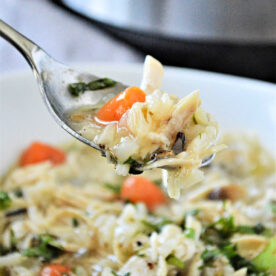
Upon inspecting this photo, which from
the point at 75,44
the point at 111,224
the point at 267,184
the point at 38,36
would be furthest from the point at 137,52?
the point at 111,224

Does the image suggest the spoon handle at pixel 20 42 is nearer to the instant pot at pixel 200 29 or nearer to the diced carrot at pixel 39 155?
the diced carrot at pixel 39 155

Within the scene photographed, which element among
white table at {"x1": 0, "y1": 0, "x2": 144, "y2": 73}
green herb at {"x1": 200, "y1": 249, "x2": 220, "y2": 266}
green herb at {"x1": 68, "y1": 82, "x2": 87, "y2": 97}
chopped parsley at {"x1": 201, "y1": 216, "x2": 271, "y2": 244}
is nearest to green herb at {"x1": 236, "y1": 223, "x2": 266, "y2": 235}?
chopped parsley at {"x1": 201, "y1": 216, "x2": 271, "y2": 244}

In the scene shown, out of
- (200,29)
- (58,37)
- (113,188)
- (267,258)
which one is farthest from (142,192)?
(58,37)

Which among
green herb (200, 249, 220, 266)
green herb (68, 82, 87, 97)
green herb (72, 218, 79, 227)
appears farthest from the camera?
green herb (72, 218, 79, 227)

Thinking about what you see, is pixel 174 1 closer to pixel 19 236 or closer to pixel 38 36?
pixel 38 36

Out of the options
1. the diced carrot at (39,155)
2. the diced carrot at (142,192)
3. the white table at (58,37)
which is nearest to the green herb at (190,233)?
the diced carrot at (142,192)

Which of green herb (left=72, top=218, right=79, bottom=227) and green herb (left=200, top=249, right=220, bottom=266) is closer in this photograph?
green herb (left=200, top=249, right=220, bottom=266)

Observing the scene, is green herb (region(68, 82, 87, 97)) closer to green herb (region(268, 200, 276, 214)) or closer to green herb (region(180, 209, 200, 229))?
green herb (region(180, 209, 200, 229))
